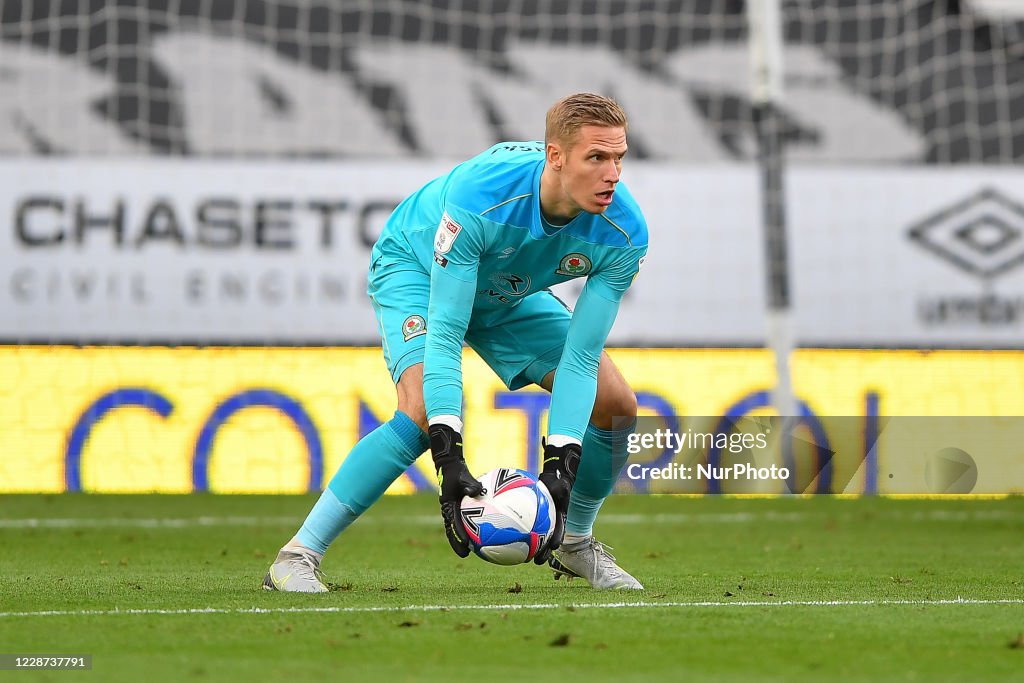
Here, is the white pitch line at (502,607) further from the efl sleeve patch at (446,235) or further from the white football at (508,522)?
the efl sleeve patch at (446,235)

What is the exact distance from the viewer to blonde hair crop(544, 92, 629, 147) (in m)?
4.79

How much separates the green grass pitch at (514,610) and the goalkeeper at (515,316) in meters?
0.29

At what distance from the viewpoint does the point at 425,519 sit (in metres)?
9.76

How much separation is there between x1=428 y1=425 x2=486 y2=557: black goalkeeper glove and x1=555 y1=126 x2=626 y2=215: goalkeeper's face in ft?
2.78

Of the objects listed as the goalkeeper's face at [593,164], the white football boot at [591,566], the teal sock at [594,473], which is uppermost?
the goalkeeper's face at [593,164]

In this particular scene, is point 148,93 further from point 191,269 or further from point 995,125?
point 995,125

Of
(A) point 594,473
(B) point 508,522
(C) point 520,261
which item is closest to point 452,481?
(B) point 508,522

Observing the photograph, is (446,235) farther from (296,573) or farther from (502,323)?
(296,573)

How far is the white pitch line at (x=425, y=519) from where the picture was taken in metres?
9.24

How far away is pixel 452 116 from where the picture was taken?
14.5 meters

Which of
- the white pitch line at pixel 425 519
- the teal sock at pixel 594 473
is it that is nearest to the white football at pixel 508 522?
the teal sock at pixel 594 473

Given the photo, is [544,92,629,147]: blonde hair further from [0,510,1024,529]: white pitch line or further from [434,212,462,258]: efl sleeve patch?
[0,510,1024,529]: white pitch line

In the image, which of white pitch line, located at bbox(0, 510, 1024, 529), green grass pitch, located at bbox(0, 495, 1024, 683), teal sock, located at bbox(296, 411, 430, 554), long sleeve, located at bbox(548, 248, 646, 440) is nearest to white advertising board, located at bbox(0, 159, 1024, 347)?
white pitch line, located at bbox(0, 510, 1024, 529)

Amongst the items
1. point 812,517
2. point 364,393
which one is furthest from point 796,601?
point 364,393
